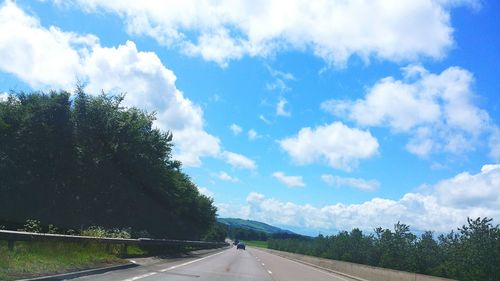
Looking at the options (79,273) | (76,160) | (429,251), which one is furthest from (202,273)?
(429,251)

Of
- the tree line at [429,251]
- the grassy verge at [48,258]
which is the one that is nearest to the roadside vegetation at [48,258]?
the grassy verge at [48,258]

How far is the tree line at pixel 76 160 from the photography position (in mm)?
34656

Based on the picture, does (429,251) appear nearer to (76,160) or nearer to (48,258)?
(76,160)

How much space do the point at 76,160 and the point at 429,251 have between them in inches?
1188

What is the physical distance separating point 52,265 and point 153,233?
3558 cm

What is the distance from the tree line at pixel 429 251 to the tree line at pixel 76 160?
2253 centimetres

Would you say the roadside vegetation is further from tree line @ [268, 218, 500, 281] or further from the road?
tree line @ [268, 218, 500, 281]

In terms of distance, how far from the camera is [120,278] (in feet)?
53.7

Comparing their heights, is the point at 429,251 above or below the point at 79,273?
above

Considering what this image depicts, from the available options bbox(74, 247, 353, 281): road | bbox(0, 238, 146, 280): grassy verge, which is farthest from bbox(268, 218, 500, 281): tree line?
bbox(0, 238, 146, 280): grassy verge

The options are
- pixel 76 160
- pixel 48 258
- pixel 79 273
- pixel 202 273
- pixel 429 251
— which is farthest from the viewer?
pixel 429 251

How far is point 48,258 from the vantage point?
58.1ft

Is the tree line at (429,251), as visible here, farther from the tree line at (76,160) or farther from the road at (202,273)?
the tree line at (76,160)

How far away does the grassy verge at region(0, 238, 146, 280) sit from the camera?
14.2m
